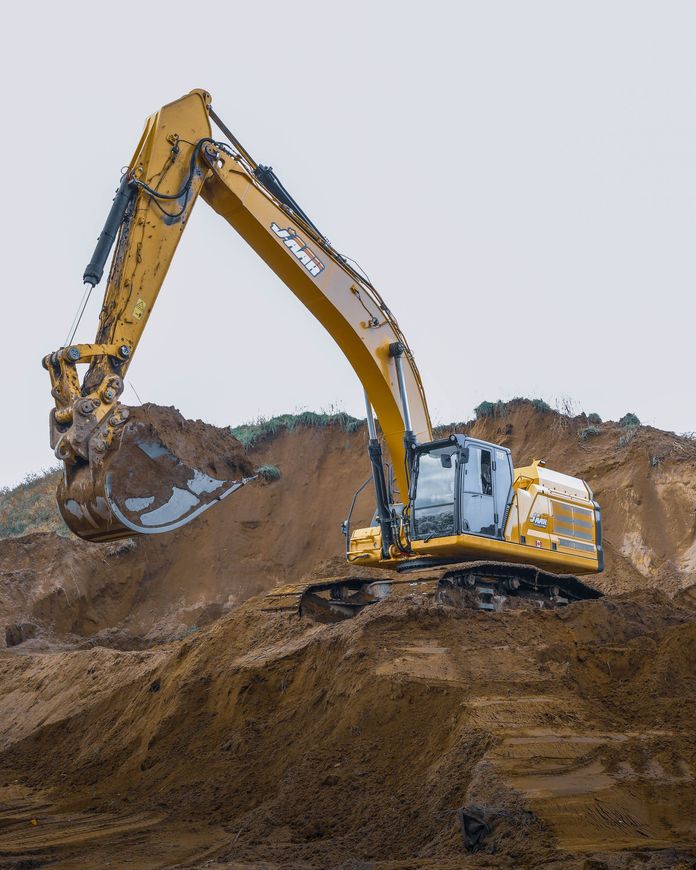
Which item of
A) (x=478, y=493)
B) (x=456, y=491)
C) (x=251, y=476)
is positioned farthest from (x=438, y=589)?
(x=251, y=476)

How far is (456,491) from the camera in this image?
10.5 meters

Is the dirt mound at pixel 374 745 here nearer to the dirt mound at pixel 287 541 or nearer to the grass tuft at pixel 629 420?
the dirt mound at pixel 287 541

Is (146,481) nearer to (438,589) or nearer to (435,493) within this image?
(438,589)

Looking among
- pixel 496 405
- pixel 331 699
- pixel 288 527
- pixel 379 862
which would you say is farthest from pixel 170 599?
pixel 379 862

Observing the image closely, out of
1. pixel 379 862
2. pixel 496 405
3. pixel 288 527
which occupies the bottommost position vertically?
pixel 379 862

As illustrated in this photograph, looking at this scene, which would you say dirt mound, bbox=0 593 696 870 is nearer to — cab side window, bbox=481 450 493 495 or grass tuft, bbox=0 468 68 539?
cab side window, bbox=481 450 493 495

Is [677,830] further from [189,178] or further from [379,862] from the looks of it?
[189,178]

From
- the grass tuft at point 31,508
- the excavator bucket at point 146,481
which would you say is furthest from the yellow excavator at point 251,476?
the grass tuft at point 31,508

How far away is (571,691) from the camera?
830 centimetres

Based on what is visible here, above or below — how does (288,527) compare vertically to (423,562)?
above

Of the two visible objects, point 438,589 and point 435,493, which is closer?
point 438,589

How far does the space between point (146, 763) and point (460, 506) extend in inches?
164

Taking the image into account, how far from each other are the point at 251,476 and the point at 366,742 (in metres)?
2.44

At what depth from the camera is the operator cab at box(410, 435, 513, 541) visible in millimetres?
10508
